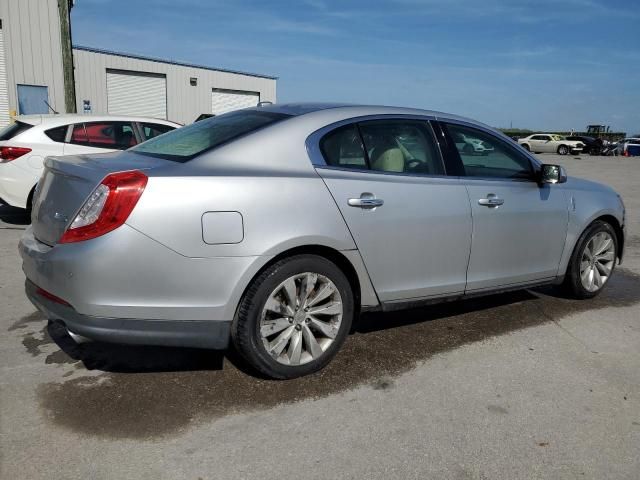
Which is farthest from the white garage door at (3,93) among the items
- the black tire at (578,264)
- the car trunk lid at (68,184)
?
the black tire at (578,264)

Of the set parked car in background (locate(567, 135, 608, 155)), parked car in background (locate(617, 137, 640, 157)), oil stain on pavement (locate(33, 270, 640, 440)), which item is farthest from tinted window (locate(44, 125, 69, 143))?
parked car in background (locate(617, 137, 640, 157))

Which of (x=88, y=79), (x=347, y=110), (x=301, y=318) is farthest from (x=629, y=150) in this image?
(x=301, y=318)

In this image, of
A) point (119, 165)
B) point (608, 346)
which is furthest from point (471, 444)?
point (119, 165)

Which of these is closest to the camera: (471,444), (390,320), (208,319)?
(471,444)

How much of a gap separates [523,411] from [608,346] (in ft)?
4.51

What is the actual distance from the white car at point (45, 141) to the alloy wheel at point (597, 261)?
20.1 feet

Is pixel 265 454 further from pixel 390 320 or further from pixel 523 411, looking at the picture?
pixel 390 320

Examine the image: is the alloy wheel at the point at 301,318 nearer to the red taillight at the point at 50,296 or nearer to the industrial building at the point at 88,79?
the red taillight at the point at 50,296

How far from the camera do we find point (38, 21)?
68.0 ft

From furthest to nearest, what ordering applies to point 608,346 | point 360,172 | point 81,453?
point 608,346 < point 360,172 < point 81,453

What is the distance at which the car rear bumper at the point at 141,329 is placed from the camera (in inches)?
110

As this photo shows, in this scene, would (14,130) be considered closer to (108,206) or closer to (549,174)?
(108,206)

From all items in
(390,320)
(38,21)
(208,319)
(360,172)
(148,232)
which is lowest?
(390,320)

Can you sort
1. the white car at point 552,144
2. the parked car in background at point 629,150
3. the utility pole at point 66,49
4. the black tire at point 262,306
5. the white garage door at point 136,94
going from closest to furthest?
the black tire at point 262,306 < the utility pole at point 66,49 < the white garage door at point 136,94 < the white car at point 552,144 < the parked car in background at point 629,150
